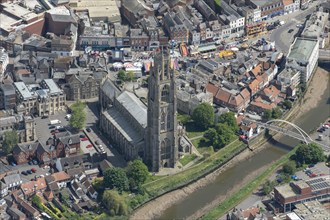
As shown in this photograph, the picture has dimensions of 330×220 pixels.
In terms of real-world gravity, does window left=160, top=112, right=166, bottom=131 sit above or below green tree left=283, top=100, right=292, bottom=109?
above

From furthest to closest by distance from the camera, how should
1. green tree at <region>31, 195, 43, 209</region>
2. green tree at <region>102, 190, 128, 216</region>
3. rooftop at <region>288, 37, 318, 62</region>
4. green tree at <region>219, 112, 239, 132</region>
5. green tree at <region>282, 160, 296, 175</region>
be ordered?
rooftop at <region>288, 37, 318, 62</region> → green tree at <region>219, 112, 239, 132</region> → green tree at <region>282, 160, 296, 175</region> → green tree at <region>31, 195, 43, 209</region> → green tree at <region>102, 190, 128, 216</region>

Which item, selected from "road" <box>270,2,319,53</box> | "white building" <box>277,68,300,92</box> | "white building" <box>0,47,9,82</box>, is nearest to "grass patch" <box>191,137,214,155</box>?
"white building" <box>277,68,300,92</box>

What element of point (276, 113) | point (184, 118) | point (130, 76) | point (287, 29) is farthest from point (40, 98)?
point (287, 29)

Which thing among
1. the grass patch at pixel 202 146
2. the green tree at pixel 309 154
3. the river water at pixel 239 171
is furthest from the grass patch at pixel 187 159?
the green tree at pixel 309 154

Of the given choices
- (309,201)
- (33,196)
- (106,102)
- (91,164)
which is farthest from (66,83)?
(309,201)

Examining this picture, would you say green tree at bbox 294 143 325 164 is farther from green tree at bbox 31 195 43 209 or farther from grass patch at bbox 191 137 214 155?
green tree at bbox 31 195 43 209

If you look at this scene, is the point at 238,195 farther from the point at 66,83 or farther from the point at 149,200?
the point at 66,83
